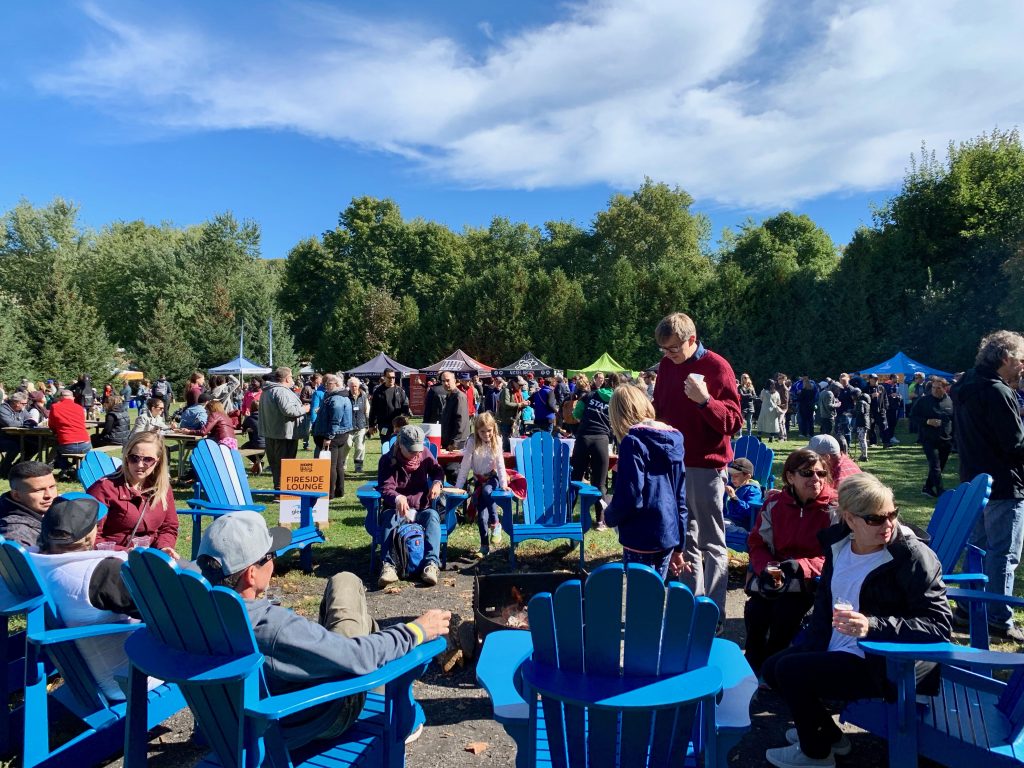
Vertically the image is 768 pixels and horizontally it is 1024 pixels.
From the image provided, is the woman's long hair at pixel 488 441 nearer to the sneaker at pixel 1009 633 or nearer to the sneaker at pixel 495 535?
the sneaker at pixel 495 535

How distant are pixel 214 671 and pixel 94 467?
4695 millimetres

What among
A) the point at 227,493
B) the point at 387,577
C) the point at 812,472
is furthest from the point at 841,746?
the point at 227,493

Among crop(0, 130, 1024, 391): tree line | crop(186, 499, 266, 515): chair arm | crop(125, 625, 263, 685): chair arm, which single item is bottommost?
crop(186, 499, 266, 515): chair arm

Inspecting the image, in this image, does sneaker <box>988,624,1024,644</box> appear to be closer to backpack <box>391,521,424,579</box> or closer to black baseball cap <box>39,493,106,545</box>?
backpack <box>391,521,424,579</box>

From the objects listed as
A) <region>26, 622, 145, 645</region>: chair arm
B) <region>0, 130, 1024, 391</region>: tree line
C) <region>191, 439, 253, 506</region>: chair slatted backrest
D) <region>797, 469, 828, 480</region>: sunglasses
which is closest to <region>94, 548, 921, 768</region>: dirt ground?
<region>26, 622, 145, 645</region>: chair arm

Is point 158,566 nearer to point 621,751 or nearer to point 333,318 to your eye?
point 621,751

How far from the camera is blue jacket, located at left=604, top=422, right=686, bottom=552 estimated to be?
3.68 m

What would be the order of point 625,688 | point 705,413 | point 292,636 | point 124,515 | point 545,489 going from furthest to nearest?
point 545,489 → point 124,515 → point 705,413 → point 292,636 → point 625,688

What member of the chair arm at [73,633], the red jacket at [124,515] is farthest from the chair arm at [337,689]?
the red jacket at [124,515]

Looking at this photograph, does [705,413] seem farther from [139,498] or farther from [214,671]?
[139,498]

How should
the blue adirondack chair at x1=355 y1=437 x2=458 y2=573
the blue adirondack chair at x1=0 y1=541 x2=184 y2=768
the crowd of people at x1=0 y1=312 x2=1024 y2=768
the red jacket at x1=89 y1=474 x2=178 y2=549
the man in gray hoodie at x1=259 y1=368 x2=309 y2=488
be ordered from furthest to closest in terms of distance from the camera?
the man in gray hoodie at x1=259 y1=368 x2=309 y2=488
the blue adirondack chair at x1=355 y1=437 x2=458 y2=573
the red jacket at x1=89 y1=474 x2=178 y2=549
the blue adirondack chair at x1=0 y1=541 x2=184 y2=768
the crowd of people at x1=0 y1=312 x2=1024 y2=768

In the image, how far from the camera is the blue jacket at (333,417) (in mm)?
9555

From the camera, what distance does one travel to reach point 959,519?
3949 mm

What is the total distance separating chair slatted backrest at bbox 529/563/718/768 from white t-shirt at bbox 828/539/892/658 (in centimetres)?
118
